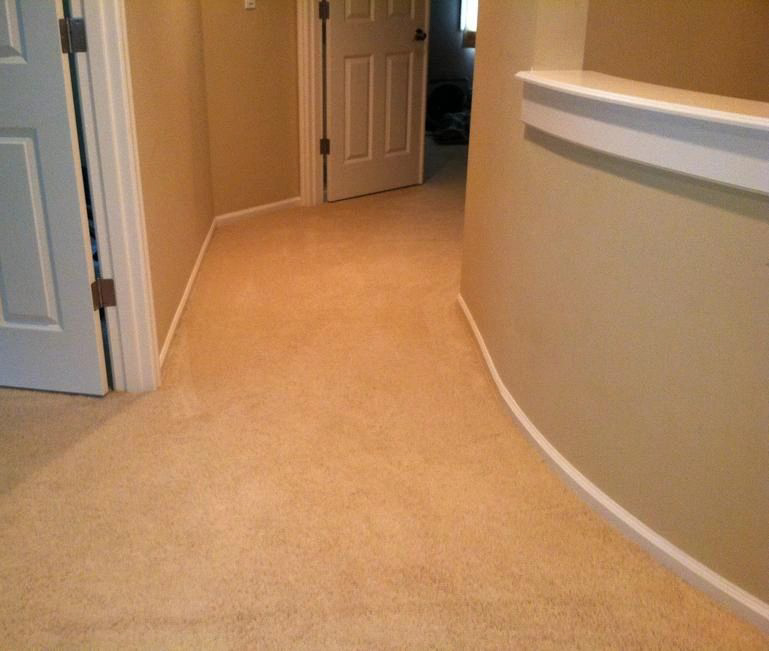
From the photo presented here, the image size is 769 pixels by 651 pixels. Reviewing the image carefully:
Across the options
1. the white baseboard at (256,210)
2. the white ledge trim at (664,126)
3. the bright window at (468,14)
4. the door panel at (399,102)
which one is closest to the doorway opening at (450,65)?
the bright window at (468,14)

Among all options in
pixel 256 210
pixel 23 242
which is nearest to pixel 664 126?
pixel 23 242

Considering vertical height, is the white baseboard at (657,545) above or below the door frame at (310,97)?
below

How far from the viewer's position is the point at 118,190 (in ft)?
7.19

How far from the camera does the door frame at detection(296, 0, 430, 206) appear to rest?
4359mm

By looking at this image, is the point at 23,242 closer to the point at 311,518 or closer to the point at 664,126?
the point at 311,518

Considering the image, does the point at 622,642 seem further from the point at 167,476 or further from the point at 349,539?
the point at 167,476

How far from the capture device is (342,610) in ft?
5.14

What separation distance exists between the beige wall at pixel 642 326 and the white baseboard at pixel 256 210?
2.33 meters

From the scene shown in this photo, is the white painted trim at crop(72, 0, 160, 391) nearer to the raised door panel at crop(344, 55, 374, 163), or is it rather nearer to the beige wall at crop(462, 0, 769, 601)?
the beige wall at crop(462, 0, 769, 601)

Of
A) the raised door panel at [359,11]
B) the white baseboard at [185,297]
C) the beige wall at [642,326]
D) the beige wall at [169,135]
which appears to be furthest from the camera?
the raised door panel at [359,11]

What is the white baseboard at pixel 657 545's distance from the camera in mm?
1530

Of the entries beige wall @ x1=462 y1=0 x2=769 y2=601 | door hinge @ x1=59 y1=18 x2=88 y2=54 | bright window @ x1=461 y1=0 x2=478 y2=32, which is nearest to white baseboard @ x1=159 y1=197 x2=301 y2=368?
door hinge @ x1=59 y1=18 x2=88 y2=54

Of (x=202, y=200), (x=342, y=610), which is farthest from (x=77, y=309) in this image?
(x=202, y=200)

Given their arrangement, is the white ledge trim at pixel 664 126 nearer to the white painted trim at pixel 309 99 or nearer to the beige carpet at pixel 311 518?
the beige carpet at pixel 311 518
